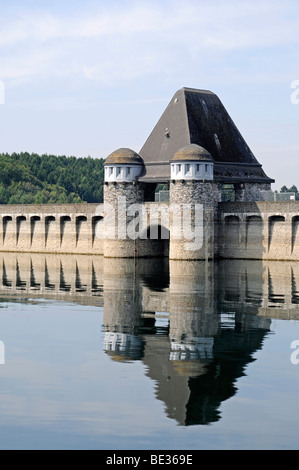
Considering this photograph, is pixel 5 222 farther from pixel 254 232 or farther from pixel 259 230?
pixel 259 230

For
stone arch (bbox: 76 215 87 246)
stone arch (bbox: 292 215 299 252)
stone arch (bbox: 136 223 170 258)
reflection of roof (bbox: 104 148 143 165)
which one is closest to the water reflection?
stone arch (bbox: 292 215 299 252)

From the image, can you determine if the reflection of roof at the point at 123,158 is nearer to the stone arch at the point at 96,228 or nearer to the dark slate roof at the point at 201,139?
the dark slate roof at the point at 201,139

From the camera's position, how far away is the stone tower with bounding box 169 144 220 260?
54406 millimetres

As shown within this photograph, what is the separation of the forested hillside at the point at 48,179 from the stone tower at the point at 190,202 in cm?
7597

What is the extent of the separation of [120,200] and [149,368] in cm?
4064

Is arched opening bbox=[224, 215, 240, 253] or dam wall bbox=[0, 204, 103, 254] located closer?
arched opening bbox=[224, 215, 240, 253]

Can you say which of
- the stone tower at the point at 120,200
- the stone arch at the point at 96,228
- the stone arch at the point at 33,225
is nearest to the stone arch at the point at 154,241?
the stone tower at the point at 120,200

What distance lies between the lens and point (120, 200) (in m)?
58.8

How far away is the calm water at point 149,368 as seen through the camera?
14.0 meters

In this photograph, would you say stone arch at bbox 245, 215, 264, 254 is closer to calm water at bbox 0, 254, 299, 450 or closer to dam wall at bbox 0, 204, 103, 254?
dam wall at bbox 0, 204, 103, 254

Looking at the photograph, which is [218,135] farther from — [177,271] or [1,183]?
[1,183]

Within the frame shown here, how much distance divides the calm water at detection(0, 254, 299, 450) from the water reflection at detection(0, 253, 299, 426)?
0.05m
